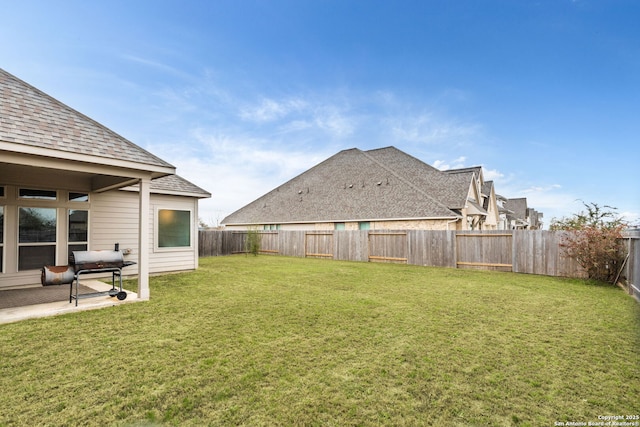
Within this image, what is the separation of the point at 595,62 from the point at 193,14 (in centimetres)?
1475

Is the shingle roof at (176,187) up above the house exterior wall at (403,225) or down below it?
above

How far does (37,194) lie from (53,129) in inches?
113

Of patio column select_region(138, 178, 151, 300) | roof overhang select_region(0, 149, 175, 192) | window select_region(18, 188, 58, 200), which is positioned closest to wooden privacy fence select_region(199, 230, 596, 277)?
roof overhang select_region(0, 149, 175, 192)

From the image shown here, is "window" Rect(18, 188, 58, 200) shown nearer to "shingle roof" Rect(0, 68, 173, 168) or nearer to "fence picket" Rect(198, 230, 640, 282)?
"shingle roof" Rect(0, 68, 173, 168)

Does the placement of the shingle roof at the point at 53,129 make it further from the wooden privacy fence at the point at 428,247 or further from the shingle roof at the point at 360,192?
the shingle roof at the point at 360,192

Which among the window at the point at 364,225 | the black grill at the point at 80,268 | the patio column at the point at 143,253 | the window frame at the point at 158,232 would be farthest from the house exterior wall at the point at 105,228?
the window at the point at 364,225

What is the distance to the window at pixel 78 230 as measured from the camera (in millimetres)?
7762

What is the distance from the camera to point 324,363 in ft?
10.8

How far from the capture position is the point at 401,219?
56.0 ft

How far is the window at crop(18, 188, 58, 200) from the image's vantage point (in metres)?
7.06

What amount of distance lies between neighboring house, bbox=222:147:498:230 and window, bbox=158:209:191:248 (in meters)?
10.6

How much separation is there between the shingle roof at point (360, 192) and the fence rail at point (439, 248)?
320 centimetres

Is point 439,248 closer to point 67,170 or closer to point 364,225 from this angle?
point 364,225

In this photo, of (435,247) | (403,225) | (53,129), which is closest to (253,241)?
(403,225)
